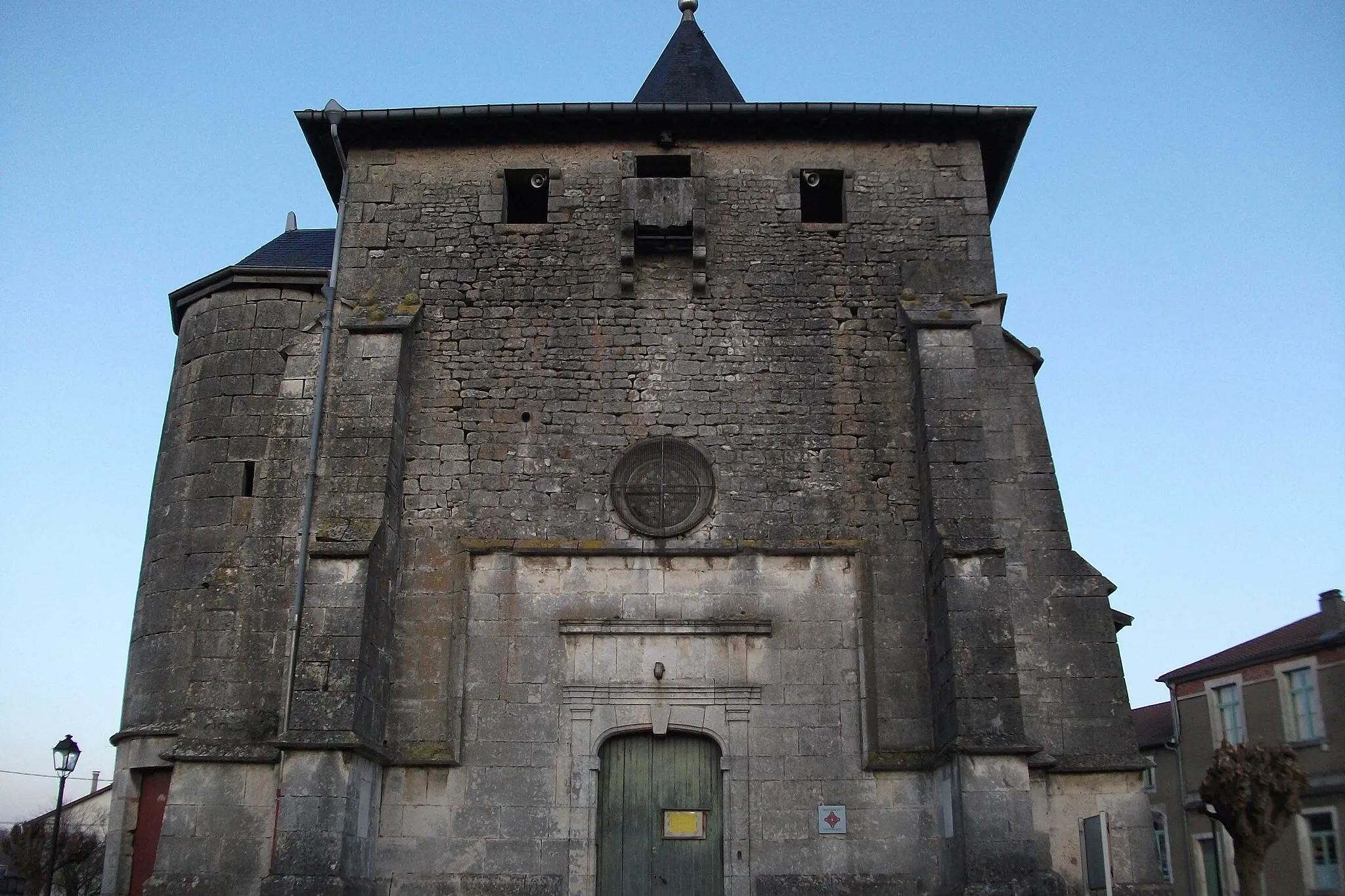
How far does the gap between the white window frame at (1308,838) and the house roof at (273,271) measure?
62.3 feet

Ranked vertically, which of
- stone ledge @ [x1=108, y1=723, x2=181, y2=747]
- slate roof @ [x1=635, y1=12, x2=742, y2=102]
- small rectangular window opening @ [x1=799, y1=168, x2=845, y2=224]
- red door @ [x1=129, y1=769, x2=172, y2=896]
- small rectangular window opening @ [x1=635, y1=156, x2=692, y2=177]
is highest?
slate roof @ [x1=635, y1=12, x2=742, y2=102]

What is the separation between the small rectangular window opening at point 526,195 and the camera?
11859mm

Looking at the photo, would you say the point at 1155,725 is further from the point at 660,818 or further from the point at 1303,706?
the point at 660,818

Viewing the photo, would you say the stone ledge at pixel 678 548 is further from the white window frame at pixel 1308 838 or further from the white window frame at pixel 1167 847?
the white window frame at pixel 1167 847

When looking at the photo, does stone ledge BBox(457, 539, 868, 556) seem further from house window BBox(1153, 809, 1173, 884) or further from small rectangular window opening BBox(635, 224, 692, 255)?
house window BBox(1153, 809, 1173, 884)

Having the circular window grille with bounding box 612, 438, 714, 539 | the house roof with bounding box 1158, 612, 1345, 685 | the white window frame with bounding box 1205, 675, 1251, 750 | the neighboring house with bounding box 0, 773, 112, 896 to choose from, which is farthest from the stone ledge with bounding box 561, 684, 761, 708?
the neighboring house with bounding box 0, 773, 112, 896

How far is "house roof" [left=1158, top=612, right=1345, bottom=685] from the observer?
21.2 m

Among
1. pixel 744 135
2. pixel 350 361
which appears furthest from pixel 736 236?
pixel 350 361

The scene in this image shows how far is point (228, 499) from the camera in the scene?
11.6 m

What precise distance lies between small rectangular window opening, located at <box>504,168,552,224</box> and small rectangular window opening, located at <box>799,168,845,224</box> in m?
2.70

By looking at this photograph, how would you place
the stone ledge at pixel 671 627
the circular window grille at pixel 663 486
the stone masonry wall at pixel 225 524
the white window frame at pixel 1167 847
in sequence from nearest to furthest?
the stone ledge at pixel 671 627 → the stone masonry wall at pixel 225 524 → the circular window grille at pixel 663 486 → the white window frame at pixel 1167 847

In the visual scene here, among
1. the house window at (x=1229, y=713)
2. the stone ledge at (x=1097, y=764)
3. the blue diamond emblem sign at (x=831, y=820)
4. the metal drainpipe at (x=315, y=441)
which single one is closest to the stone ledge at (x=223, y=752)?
the metal drainpipe at (x=315, y=441)

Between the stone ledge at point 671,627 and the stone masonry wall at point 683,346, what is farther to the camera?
the stone masonry wall at point 683,346

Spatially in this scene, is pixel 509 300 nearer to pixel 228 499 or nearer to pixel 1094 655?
pixel 228 499
